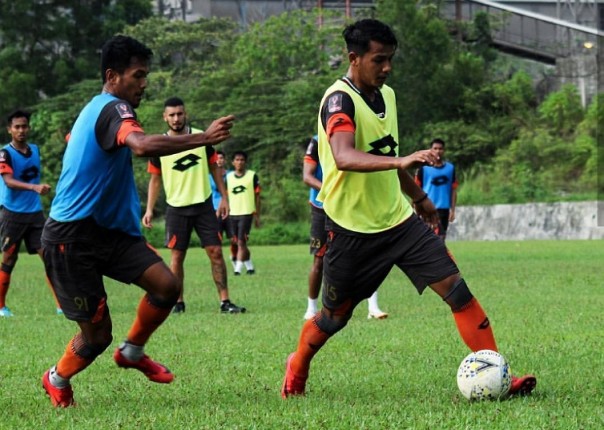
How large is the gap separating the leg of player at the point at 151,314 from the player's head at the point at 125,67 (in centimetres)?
103

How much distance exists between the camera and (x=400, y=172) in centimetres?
757

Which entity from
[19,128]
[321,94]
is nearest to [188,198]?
[19,128]

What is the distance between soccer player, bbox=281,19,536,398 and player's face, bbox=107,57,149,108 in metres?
1.07

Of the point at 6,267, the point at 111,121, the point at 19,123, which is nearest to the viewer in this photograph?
the point at 111,121

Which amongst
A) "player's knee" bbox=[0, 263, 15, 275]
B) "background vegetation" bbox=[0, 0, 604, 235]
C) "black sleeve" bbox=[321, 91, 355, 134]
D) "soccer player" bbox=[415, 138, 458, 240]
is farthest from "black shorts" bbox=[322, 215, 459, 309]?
"background vegetation" bbox=[0, 0, 604, 235]

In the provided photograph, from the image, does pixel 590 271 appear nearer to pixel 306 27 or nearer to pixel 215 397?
pixel 215 397

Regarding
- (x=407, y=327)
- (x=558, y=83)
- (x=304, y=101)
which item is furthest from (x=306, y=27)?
(x=407, y=327)

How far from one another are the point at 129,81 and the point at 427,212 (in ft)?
6.62

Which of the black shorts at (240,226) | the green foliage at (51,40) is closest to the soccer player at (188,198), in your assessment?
the black shorts at (240,226)

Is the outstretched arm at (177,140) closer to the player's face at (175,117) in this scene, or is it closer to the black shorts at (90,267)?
the black shorts at (90,267)

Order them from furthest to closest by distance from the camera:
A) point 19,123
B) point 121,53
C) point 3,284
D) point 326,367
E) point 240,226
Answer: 1. point 240,226
2. point 3,284
3. point 19,123
4. point 326,367
5. point 121,53

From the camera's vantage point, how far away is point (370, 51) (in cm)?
710

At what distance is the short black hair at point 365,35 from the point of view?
23.2ft

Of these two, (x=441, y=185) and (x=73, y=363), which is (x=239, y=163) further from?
(x=73, y=363)
